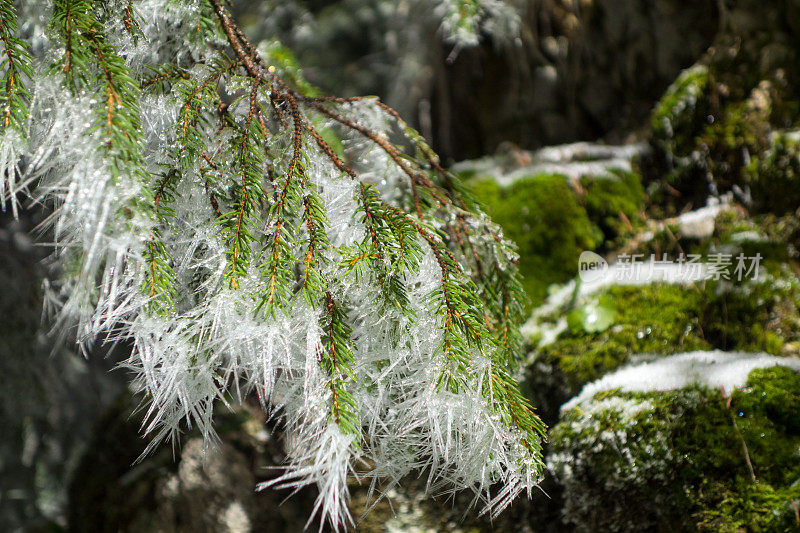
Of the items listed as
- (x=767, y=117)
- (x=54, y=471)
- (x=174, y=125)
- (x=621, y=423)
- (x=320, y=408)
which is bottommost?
(x=54, y=471)

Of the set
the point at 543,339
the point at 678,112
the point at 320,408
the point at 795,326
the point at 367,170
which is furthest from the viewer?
the point at 678,112

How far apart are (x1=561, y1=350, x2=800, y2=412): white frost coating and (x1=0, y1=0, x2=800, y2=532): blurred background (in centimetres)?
1

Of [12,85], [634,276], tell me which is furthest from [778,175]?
[12,85]

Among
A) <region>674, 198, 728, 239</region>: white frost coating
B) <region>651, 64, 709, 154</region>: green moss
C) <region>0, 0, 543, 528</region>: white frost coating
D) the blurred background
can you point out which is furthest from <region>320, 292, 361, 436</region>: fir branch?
<region>651, 64, 709, 154</region>: green moss

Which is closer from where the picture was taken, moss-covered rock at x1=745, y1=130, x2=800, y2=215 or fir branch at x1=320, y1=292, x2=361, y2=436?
fir branch at x1=320, y1=292, x2=361, y2=436

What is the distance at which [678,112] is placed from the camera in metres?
2.98

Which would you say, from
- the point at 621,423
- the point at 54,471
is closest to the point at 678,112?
the point at 621,423

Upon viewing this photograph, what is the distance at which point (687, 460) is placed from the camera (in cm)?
148

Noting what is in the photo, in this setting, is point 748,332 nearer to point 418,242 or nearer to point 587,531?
point 587,531

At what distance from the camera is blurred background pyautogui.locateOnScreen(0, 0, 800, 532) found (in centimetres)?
156

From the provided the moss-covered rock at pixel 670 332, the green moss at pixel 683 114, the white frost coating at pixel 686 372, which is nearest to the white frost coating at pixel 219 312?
the white frost coating at pixel 686 372

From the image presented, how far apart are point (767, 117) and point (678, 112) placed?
46 cm

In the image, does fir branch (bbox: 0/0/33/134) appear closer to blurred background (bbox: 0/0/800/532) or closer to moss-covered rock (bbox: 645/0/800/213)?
blurred background (bbox: 0/0/800/532)

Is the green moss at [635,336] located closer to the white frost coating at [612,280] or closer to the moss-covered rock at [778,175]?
the white frost coating at [612,280]
